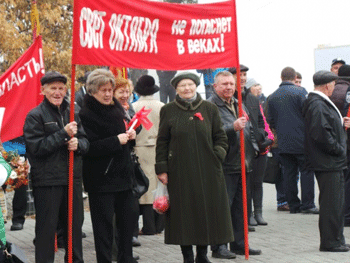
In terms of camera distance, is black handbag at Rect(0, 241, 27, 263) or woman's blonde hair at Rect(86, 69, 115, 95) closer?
black handbag at Rect(0, 241, 27, 263)

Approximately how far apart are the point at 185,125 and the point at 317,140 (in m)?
1.68

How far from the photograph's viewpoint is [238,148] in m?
8.70

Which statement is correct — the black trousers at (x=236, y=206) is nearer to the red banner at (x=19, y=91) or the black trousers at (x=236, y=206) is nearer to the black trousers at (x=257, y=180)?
the red banner at (x=19, y=91)

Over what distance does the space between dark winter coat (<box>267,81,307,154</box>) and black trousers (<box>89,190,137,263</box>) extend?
5256 mm

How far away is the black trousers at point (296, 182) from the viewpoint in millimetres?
12273

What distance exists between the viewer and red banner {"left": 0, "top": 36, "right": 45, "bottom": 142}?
8.89 meters

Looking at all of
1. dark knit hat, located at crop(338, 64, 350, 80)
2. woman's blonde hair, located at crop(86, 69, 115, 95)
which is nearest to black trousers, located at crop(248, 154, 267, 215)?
dark knit hat, located at crop(338, 64, 350, 80)

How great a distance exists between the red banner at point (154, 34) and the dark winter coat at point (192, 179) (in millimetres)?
644

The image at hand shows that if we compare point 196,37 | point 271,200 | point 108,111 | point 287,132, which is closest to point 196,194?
point 108,111

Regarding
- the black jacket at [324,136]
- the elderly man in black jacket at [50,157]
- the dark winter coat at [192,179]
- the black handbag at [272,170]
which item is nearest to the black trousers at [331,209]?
the black jacket at [324,136]

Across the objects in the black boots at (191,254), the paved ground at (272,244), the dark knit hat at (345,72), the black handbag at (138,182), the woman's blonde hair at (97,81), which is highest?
the dark knit hat at (345,72)

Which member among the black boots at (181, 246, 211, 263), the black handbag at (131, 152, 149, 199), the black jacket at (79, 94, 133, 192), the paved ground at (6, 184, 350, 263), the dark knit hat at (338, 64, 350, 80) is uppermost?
the dark knit hat at (338, 64, 350, 80)

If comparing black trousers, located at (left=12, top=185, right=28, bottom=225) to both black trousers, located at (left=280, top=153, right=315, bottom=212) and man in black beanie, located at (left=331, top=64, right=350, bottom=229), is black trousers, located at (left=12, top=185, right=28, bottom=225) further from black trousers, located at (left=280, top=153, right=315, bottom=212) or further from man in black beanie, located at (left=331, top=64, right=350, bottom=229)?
man in black beanie, located at (left=331, top=64, right=350, bottom=229)

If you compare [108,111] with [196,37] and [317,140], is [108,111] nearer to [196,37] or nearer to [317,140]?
[196,37]
